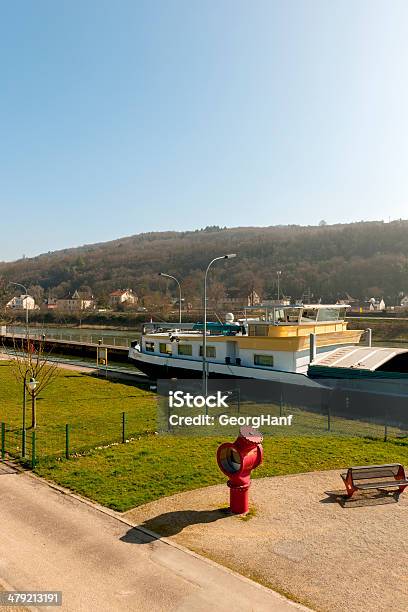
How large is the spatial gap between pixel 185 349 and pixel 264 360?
6.75 metres

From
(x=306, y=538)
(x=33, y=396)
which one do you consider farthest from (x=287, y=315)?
(x=306, y=538)

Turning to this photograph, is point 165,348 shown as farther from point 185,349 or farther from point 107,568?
point 107,568

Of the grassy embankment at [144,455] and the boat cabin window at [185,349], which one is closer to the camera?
the grassy embankment at [144,455]

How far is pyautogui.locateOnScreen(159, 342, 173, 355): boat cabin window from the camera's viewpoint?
110ft

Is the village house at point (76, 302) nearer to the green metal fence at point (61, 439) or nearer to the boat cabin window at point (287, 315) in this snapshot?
the boat cabin window at point (287, 315)

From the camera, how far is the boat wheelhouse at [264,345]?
87.8ft

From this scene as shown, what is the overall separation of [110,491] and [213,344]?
19043mm

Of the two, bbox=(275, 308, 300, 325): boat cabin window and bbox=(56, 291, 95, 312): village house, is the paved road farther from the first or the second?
bbox=(56, 291, 95, 312): village house

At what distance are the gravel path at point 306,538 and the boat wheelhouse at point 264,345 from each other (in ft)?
47.3

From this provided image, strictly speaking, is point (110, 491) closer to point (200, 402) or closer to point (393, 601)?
point (393, 601)

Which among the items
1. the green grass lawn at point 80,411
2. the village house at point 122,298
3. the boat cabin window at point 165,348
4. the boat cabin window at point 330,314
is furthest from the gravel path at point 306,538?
the village house at point 122,298

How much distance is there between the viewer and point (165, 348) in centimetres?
3397

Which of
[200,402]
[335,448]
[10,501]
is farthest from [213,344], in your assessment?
[10,501]

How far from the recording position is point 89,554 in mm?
8719
